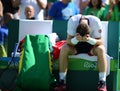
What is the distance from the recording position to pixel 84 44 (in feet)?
23.8

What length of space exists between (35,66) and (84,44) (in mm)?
746

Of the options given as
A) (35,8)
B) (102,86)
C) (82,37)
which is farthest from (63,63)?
(35,8)

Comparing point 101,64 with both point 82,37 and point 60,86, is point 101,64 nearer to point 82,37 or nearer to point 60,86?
point 82,37

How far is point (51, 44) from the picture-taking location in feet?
Answer: 24.6

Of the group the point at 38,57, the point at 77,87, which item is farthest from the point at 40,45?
the point at 77,87

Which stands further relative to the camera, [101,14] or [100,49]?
[101,14]

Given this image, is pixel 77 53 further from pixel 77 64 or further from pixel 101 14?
pixel 101 14

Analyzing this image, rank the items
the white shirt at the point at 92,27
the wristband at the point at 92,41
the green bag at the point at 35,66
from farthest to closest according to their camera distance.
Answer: the white shirt at the point at 92,27, the wristband at the point at 92,41, the green bag at the point at 35,66

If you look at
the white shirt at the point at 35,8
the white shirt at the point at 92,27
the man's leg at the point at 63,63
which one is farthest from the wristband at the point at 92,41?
the white shirt at the point at 35,8

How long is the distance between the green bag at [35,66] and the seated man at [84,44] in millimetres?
233

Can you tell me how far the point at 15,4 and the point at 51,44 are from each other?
334cm

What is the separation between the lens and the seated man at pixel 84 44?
7.16 metres

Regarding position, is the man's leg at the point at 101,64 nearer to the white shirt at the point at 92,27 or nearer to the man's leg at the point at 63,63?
the white shirt at the point at 92,27

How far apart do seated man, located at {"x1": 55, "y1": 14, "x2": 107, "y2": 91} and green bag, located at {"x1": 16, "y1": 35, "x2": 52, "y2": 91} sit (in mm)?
233
